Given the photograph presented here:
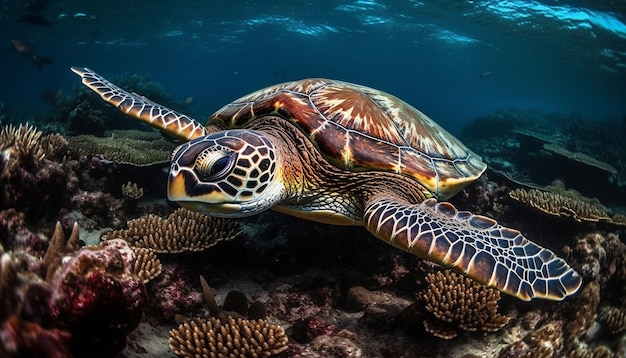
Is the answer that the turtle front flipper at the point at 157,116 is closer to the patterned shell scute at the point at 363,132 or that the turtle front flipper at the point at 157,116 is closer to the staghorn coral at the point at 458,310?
the patterned shell scute at the point at 363,132

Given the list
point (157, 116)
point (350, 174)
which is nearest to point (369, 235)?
point (350, 174)

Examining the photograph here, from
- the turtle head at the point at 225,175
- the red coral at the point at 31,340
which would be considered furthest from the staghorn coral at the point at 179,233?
the red coral at the point at 31,340

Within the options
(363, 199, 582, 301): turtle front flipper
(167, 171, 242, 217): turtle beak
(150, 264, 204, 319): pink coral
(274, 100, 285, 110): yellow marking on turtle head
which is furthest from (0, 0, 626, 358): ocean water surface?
(274, 100, 285, 110): yellow marking on turtle head

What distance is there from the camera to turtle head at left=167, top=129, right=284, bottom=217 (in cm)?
234

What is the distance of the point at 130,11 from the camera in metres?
24.1

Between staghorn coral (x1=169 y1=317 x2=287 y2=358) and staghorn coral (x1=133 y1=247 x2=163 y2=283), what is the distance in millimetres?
625

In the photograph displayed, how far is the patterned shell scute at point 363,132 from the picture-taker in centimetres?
320

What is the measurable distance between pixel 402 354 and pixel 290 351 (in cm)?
84

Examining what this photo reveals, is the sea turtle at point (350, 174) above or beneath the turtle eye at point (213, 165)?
beneath

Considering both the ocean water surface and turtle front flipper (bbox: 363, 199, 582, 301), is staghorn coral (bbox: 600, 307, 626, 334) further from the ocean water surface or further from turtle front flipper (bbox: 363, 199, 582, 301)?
turtle front flipper (bbox: 363, 199, 582, 301)

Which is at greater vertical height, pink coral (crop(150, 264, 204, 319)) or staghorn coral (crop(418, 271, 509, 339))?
staghorn coral (crop(418, 271, 509, 339))

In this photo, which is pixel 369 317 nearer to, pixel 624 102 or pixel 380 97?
pixel 380 97

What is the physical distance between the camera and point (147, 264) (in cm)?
288

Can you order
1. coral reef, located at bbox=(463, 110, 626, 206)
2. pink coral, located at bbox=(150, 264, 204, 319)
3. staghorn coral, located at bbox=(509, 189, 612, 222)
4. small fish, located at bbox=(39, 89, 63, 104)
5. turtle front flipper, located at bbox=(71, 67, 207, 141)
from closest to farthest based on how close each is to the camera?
1. pink coral, located at bbox=(150, 264, 204, 319)
2. turtle front flipper, located at bbox=(71, 67, 207, 141)
3. staghorn coral, located at bbox=(509, 189, 612, 222)
4. coral reef, located at bbox=(463, 110, 626, 206)
5. small fish, located at bbox=(39, 89, 63, 104)
